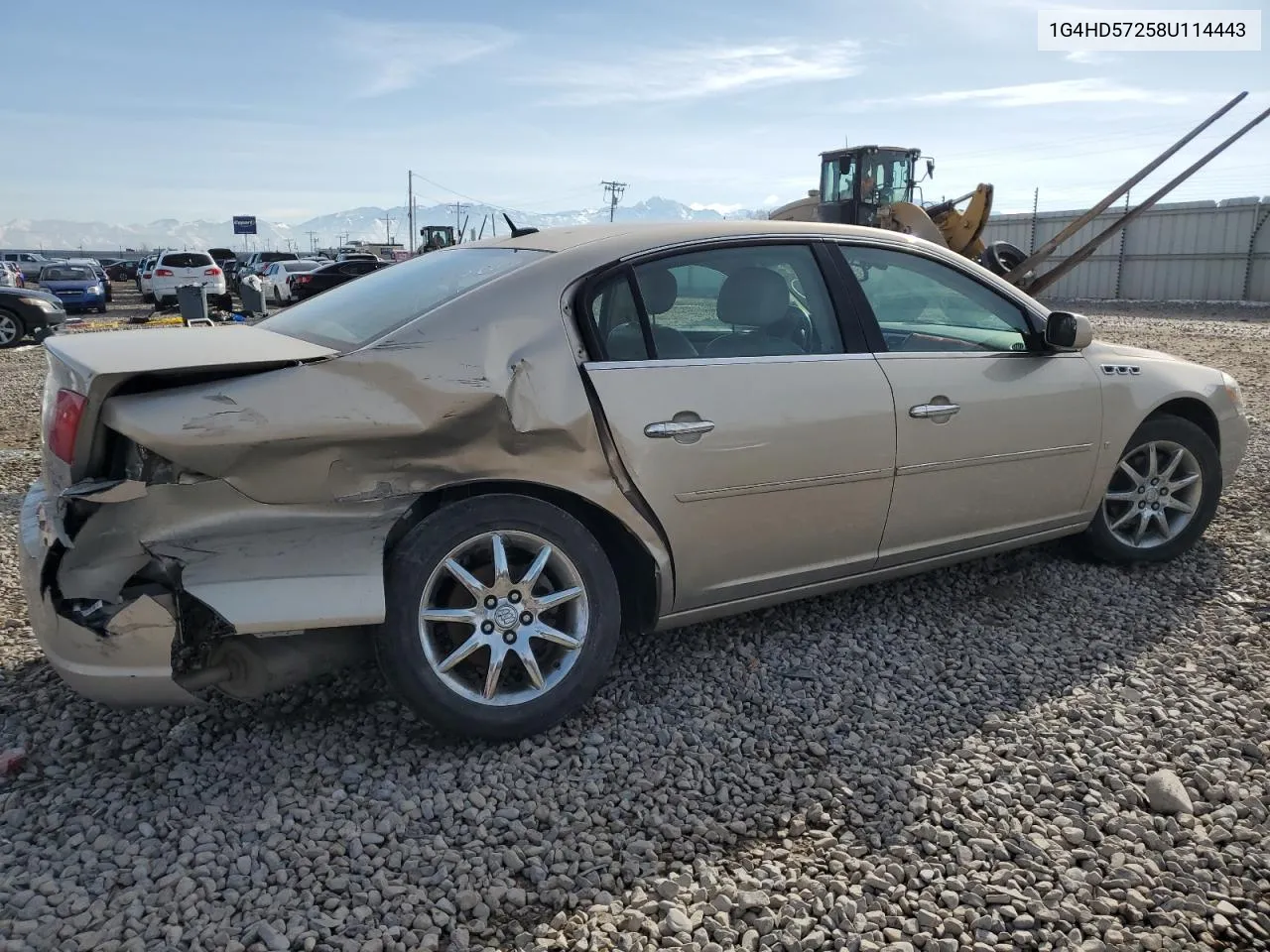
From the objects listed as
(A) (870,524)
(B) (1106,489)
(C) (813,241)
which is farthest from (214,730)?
(B) (1106,489)

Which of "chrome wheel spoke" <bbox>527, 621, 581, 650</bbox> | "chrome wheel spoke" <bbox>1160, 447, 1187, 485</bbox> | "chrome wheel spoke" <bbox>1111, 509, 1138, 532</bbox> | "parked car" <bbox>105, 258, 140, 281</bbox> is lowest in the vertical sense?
"chrome wheel spoke" <bbox>527, 621, 581, 650</bbox>

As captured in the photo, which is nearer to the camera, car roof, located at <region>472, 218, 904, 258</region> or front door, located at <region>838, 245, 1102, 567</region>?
car roof, located at <region>472, 218, 904, 258</region>

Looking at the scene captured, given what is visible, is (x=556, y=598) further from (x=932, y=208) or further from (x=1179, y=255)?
(x=1179, y=255)

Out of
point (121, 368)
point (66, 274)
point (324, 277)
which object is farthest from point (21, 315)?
point (121, 368)

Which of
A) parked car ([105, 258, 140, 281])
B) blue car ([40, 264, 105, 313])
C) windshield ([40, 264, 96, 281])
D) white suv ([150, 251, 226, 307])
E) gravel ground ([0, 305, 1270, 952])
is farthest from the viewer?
parked car ([105, 258, 140, 281])

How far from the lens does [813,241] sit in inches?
138

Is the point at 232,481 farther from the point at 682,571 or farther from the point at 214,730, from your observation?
the point at 682,571

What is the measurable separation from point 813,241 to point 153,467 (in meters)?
2.38

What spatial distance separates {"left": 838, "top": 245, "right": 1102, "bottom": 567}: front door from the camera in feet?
11.5

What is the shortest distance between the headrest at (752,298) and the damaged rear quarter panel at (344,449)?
761 mm

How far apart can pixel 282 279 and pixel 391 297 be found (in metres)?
24.9

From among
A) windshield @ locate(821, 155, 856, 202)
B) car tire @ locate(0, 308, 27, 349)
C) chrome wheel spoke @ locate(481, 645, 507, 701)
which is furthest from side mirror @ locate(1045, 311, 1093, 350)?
car tire @ locate(0, 308, 27, 349)

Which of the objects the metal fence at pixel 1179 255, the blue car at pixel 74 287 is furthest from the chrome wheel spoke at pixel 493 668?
the metal fence at pixel 1179 255

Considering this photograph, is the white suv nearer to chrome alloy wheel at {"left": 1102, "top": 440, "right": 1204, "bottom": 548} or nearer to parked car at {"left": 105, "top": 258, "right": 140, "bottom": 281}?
parked car at {"left": 105, "top": 258, "right": 140, "bottom": 281}
